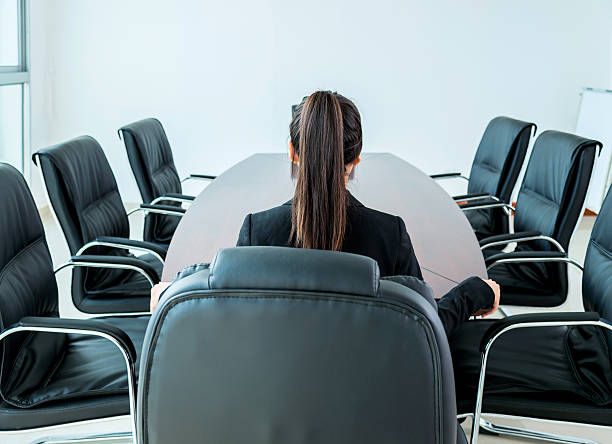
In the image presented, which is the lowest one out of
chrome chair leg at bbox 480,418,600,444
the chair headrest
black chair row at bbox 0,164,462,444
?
chrome chair leg at bbox 480,418,600,444

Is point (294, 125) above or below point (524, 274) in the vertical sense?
above

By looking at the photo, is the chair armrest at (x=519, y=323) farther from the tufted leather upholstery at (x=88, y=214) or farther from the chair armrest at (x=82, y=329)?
the tufted leather upholstery at (x=88, y=214)

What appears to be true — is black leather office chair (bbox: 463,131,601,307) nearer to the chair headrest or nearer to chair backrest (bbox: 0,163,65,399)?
chair backrest (bbox: 0,163,65,399)

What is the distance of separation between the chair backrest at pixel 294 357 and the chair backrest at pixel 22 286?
947 mm

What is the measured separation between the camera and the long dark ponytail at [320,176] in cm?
154

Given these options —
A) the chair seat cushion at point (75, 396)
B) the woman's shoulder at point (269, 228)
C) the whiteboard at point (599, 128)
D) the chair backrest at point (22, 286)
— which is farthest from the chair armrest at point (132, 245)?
the whiteboard at point (599, 128)

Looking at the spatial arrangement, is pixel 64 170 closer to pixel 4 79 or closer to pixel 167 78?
pixel 4 79

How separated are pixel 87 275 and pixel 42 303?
1.75 ft

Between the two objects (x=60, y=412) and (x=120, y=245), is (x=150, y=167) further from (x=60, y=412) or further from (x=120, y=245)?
(x=60, y=412)

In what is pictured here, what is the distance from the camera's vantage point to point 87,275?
2.71 meters

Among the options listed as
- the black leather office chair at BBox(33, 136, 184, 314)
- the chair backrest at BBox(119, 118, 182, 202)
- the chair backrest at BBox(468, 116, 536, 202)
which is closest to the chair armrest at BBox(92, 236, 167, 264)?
the black leather office chair at BBox(33, 136, 184, 314)

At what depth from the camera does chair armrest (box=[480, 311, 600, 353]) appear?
6.03ft

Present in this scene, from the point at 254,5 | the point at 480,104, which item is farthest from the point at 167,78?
the point at 480,104

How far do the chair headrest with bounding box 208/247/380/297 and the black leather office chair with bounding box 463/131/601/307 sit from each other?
1.67 m
